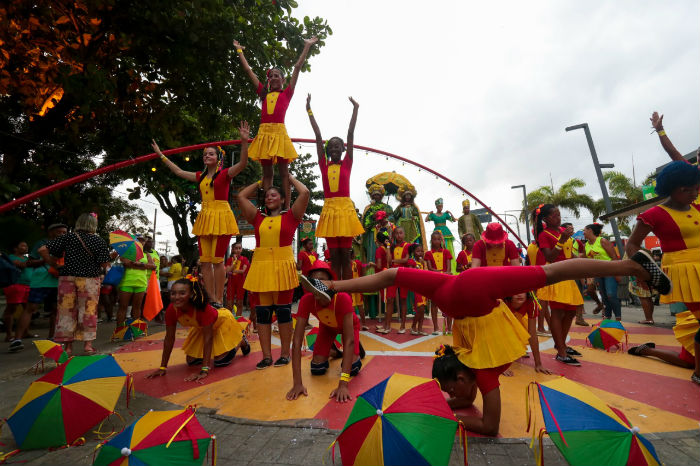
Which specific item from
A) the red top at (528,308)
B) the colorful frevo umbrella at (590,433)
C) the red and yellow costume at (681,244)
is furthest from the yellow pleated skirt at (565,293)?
the colorful frevo umbrella at (590,433)

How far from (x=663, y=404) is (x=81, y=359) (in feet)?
14.3

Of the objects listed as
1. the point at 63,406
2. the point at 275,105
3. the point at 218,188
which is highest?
the point at 275,105

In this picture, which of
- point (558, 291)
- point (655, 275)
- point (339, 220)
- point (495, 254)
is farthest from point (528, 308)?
point (339, 220)

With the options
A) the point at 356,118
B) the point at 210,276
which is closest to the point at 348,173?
the point at 356,118

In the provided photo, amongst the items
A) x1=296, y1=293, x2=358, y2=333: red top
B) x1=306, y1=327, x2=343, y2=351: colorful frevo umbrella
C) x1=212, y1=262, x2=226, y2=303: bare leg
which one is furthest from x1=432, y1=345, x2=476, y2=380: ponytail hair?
x1=212, y1=262, x2=226, y2=303: bare leg

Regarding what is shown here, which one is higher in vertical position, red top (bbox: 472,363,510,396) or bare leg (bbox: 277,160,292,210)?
bare leg (bbox: 277,160,292,210)

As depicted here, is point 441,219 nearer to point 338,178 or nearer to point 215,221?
point 338,178

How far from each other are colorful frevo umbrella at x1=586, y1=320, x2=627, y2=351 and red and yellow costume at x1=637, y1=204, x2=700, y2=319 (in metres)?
1.33

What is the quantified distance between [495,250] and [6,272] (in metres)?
7.16

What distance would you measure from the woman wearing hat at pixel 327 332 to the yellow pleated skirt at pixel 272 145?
203 centimetres

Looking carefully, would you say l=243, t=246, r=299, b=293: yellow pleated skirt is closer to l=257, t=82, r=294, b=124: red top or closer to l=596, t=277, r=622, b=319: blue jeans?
l=257, t=82, r=294, b=124: red top

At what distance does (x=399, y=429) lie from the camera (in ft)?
4.72

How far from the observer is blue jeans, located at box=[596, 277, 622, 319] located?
20.9ft

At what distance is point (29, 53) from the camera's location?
17.1ft
